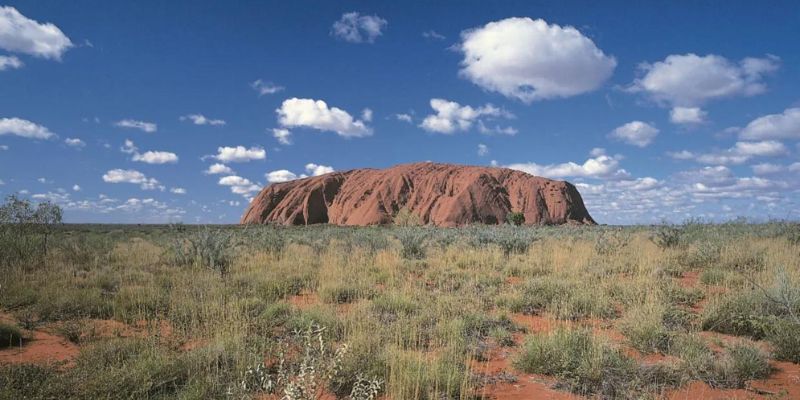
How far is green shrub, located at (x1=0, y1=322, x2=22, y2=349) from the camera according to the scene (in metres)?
5.46

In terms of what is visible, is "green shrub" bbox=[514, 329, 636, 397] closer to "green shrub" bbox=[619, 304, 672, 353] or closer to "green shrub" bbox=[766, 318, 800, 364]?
"green shrub" bbox=[619, 304, 672, 353]

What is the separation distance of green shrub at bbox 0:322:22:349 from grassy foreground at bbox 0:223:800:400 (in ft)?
0.06

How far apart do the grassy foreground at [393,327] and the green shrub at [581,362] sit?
17 millimetres

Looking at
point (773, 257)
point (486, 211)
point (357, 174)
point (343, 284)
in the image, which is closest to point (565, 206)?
point (486, 211)

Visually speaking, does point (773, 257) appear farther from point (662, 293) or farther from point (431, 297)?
point (431, 297)

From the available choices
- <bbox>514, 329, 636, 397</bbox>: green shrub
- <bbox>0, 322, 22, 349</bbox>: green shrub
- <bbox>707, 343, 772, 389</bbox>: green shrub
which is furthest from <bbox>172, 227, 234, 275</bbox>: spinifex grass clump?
<bbox>707, 343, 772, 389</bbox>: green shrub

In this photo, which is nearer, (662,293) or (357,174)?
(662,293)

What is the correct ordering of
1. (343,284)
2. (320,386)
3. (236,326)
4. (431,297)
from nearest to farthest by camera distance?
(320,386) → (236,326) → (431,297) → (343,284)

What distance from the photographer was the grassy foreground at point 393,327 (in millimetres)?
3982

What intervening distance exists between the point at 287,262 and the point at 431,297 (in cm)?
537

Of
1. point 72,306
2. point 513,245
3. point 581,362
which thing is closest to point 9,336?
point 72,306

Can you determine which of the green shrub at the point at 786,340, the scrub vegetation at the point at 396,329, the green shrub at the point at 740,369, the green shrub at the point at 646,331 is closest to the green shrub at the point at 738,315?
the scrub vegetation at the point at 396,329

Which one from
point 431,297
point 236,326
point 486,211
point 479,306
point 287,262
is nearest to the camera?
point 236,326

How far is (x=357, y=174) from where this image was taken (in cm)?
9344
